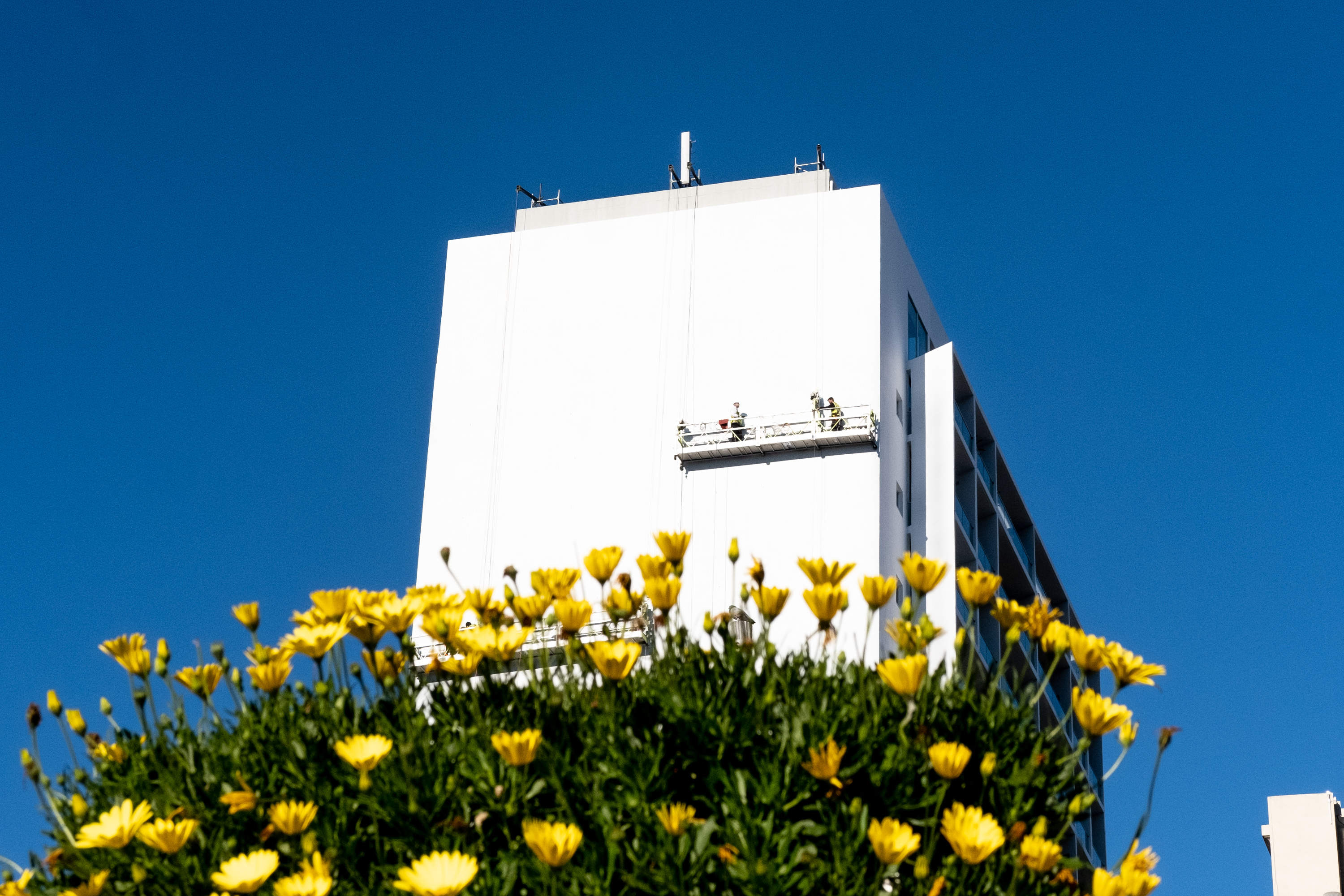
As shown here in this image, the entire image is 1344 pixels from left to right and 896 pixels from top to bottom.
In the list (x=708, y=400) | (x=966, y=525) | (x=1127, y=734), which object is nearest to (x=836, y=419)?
(x=708, y=400)

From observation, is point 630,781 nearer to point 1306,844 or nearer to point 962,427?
point 962,427

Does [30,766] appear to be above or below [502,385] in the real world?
below

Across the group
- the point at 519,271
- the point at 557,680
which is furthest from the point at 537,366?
the point at 557,680

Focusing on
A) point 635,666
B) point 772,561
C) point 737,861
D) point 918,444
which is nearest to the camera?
point 737,861

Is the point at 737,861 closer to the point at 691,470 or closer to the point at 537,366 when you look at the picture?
the point at 691,470

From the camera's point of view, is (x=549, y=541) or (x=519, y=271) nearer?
(x=549, y=541)

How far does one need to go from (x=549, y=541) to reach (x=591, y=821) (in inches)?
1127

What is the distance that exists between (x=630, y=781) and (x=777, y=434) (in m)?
27.8

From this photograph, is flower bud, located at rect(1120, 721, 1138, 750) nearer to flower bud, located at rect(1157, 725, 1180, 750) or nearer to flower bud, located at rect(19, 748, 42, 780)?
flower bud, located at rect(1157, 725, 1180, 750)

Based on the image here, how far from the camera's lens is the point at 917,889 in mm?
5402

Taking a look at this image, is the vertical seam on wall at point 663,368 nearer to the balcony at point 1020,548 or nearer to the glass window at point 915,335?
the glass window at point 915,335

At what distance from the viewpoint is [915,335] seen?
1496 inches

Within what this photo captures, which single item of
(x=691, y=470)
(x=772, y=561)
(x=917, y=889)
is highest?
(x=691, y=470)

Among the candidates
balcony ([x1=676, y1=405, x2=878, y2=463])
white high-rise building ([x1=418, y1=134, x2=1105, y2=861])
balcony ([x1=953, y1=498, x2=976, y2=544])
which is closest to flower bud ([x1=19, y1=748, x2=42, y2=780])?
white high-rise building ([x1=418, y1=134, x2=1105, y2=861])
